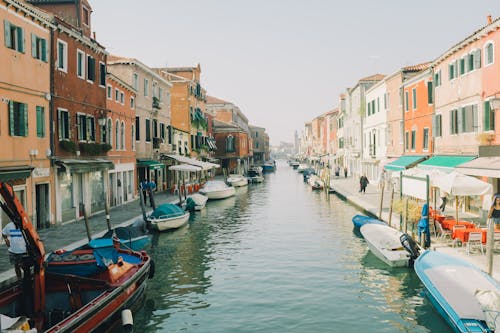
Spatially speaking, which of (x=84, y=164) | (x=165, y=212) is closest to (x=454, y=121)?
(x=165, y=212)

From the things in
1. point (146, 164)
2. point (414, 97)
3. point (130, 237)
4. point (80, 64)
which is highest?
point (80, 64)

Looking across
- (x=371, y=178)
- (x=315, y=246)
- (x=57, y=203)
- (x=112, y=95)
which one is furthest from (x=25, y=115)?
(x=371, y=178)

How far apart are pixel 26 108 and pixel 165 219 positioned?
24.7 ft

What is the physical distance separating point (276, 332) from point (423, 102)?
72.0ft

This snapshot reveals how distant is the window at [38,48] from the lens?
18.1 meters

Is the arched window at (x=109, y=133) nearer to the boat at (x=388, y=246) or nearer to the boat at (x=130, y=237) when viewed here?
the boat at (x=130, y=237)

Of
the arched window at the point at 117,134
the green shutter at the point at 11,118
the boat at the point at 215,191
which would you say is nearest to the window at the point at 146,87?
the arched window at the point at 117,134

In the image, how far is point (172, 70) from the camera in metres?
51.3

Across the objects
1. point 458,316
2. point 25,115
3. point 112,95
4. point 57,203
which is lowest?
point 458,316

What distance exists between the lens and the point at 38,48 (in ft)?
61.2

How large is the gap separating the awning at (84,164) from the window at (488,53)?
58.5 feet

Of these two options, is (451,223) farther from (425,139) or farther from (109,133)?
(109,133)

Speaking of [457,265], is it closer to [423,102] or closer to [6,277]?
[6,277]

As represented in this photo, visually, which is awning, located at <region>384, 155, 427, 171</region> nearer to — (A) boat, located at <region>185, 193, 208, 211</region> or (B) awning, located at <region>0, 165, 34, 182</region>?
(A) boat, located at <region>185, 193, 208, 211</region>
